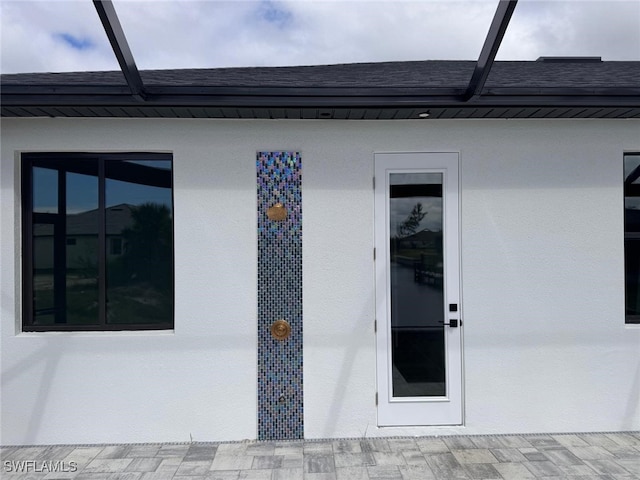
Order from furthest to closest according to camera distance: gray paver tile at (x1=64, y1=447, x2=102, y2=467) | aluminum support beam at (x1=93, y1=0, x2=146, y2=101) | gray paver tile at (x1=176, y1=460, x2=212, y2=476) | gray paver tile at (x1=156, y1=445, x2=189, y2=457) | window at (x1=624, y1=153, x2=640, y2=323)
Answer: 1. window at (x1=624, y1=153, x2=640, y2=323)
2. gray paver tile at (x1=156, y1=445, x2=189, y2=457)
3. gray paver tile at (x1=64, y1=447, x2=102, y2=467)
4. gray paver tile at (x1=176, y1=460, x2=212, y2=476)
5. aluminum support beam at (x1=93, y1=0, x2=146, y2=101)

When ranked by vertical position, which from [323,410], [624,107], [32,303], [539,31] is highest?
[539,31]

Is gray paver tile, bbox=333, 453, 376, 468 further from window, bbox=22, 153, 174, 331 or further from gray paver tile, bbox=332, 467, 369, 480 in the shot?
window, bbox=22, 153, 174, 331

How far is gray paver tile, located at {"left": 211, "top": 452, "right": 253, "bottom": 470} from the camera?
3.88 m

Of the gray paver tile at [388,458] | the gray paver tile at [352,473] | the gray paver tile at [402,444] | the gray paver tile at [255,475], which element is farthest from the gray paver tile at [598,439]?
the gray paver tile at [255,475]

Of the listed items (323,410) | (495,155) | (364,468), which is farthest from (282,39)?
(364,468)

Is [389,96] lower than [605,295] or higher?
higher

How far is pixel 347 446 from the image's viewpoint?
14.0 ft

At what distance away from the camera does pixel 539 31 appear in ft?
18.8

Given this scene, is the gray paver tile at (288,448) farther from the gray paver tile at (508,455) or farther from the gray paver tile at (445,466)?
the gray paver tile at (508,455)

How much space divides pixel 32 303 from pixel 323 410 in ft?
9.90

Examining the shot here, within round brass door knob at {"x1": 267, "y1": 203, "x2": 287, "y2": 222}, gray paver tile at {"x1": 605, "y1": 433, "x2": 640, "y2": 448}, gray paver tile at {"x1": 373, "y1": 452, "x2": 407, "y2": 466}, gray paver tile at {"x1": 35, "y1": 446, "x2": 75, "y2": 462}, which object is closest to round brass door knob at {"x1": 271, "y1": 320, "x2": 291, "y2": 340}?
round brass door knob at {"x1": 267, "y1": 203, "x2": 287, "y2": 222}

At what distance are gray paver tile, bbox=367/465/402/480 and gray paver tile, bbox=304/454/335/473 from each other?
330mm

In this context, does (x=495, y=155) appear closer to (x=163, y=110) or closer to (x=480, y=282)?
(x=480, y=282)
